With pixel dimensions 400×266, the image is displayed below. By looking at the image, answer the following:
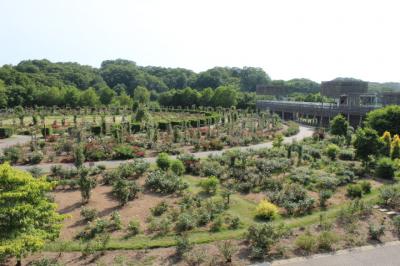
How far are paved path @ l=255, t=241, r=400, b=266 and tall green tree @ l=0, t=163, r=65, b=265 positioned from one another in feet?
20.1

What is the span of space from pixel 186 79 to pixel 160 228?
8920cm

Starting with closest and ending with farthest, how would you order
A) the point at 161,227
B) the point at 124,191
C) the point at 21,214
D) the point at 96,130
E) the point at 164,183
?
the point at 21,214
the point at 161,227
the point at 124,191
the point at 164,183
the point at 96,130

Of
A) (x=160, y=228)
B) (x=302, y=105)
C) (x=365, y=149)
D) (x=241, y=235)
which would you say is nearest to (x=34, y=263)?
(x=160, y=228)

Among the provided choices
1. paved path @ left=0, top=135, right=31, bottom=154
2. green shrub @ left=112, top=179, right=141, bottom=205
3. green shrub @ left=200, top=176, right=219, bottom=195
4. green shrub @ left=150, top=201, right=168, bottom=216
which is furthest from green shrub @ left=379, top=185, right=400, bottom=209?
paved path @ left=0, top=135, right=31, bottom=154

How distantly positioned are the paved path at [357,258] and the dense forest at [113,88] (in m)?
49.9

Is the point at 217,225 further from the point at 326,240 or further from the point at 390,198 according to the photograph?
the point at 390,198

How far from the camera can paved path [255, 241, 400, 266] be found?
396 inches

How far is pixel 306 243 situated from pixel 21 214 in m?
8.21

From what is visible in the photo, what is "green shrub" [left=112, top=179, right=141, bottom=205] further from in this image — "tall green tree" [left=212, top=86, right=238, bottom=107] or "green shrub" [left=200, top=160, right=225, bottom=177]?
"tall green tree" [left=212, top=86, right=238, bottom=107]

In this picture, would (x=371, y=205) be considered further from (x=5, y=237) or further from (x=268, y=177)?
(x=5, y=237)

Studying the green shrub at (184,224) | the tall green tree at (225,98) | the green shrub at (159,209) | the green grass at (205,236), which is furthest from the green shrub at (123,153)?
the tall green tree at (225,98)

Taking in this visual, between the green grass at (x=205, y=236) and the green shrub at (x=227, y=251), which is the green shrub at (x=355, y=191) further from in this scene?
the green shrub at (x=227, y=251)

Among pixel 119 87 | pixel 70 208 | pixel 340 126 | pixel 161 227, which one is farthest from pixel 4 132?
pixel 119 87

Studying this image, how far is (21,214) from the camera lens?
8109mm
